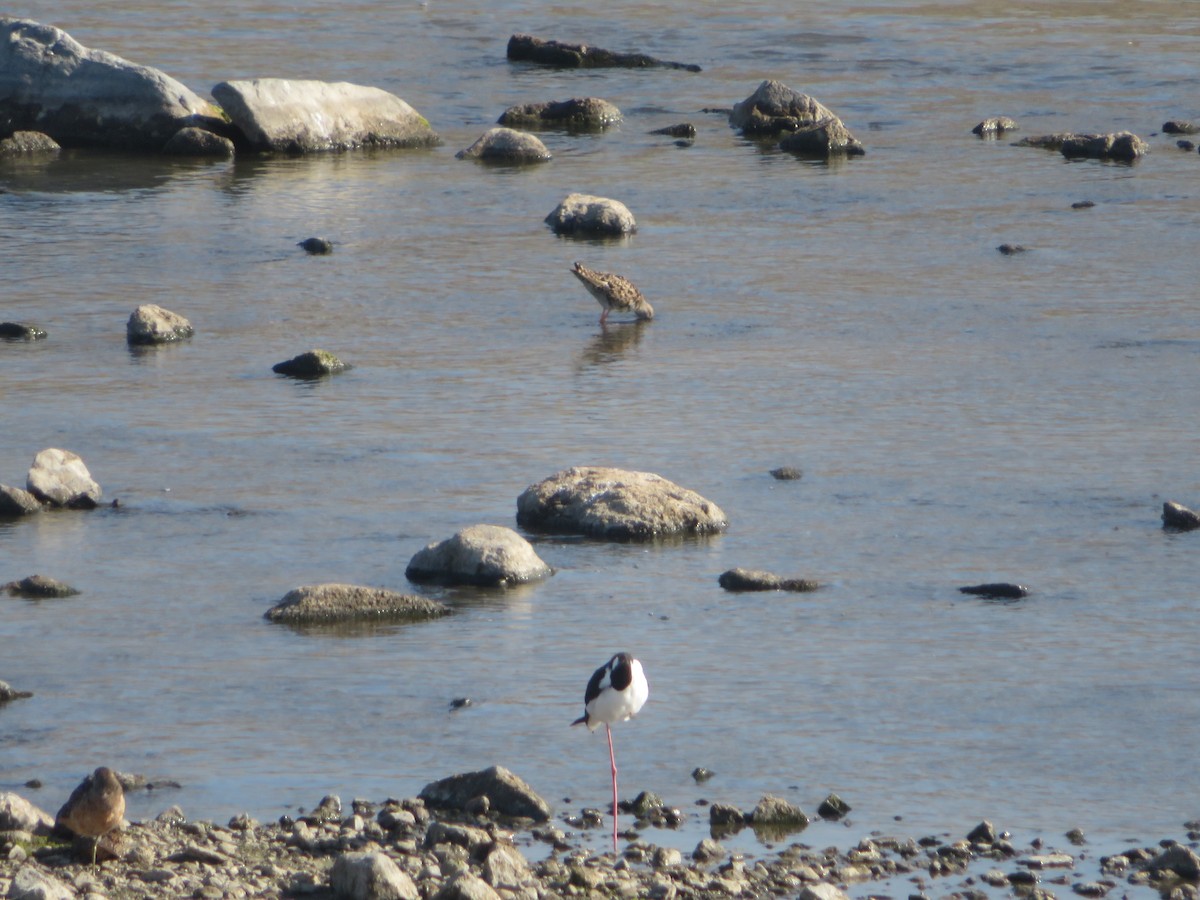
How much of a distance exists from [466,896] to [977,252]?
1763 cm

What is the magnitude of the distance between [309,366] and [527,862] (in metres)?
10.1

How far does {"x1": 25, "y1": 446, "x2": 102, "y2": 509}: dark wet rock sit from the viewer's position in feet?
47.8

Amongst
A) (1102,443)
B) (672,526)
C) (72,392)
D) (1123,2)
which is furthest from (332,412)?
(1123,2)

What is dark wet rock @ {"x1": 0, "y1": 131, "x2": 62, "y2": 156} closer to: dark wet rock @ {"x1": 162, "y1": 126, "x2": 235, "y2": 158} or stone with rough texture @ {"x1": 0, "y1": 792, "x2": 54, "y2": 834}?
dark wet rock @ {"x1": 162, "y1": 126, "x2": 235, "y2": 158}

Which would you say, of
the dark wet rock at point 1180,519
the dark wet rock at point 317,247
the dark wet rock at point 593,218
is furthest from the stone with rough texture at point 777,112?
the dark wet rock at point 1180,519

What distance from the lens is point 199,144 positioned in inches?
1271

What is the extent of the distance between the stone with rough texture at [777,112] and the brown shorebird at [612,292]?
1416 centimetres

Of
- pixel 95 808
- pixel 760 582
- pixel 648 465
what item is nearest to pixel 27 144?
pixel 648 465

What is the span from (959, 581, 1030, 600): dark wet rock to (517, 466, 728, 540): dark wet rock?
2007mm

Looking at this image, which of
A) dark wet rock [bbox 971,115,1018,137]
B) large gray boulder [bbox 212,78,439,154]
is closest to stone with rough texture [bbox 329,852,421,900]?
large gray boulder [bbox 212,78,439,154]

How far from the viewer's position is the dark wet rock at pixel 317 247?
2444cm

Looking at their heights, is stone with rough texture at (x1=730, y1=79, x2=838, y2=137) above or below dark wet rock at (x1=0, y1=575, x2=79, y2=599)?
above

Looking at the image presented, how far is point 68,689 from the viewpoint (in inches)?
439

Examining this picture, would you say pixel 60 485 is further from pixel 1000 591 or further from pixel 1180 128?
pixel 1180 128
